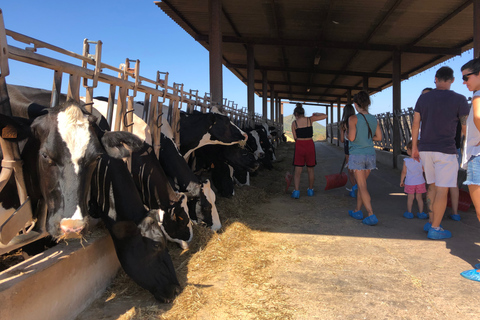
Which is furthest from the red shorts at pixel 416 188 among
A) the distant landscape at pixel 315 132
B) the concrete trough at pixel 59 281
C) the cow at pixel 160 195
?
the distant landscape at pixel 315 132

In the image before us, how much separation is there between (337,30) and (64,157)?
11.8 metres

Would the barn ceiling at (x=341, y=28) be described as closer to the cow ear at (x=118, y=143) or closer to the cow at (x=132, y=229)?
the cow at (x=132, y=229)

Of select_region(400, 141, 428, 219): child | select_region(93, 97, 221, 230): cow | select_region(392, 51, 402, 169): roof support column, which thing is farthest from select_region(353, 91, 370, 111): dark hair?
select_region(392, 51, 402, 169): roof support column

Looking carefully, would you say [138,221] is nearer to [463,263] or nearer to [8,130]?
[8,130]

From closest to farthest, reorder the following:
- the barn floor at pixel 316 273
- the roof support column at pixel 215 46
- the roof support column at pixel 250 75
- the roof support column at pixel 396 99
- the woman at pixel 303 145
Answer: the barn floor at pixel 316 273 → the woman at pixel 303 145 → the roof support column at pixel 215 46 → the roof support column at pixel 396 99 → the roof support column at pixel 250 75

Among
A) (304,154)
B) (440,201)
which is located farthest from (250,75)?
(440,201)

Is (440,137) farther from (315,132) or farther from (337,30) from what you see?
(315,132)

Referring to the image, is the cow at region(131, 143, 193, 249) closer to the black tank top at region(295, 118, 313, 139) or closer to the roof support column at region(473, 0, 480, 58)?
the black tank top at region(295, 118, 313, 139)

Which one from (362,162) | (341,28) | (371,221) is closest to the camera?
(371,221)

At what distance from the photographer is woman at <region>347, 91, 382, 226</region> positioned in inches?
195

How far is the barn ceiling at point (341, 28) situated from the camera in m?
9.98

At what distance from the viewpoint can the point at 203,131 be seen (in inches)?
223

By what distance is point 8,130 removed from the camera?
80.6 inches

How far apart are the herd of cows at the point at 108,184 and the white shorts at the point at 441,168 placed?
2666 millimetres
